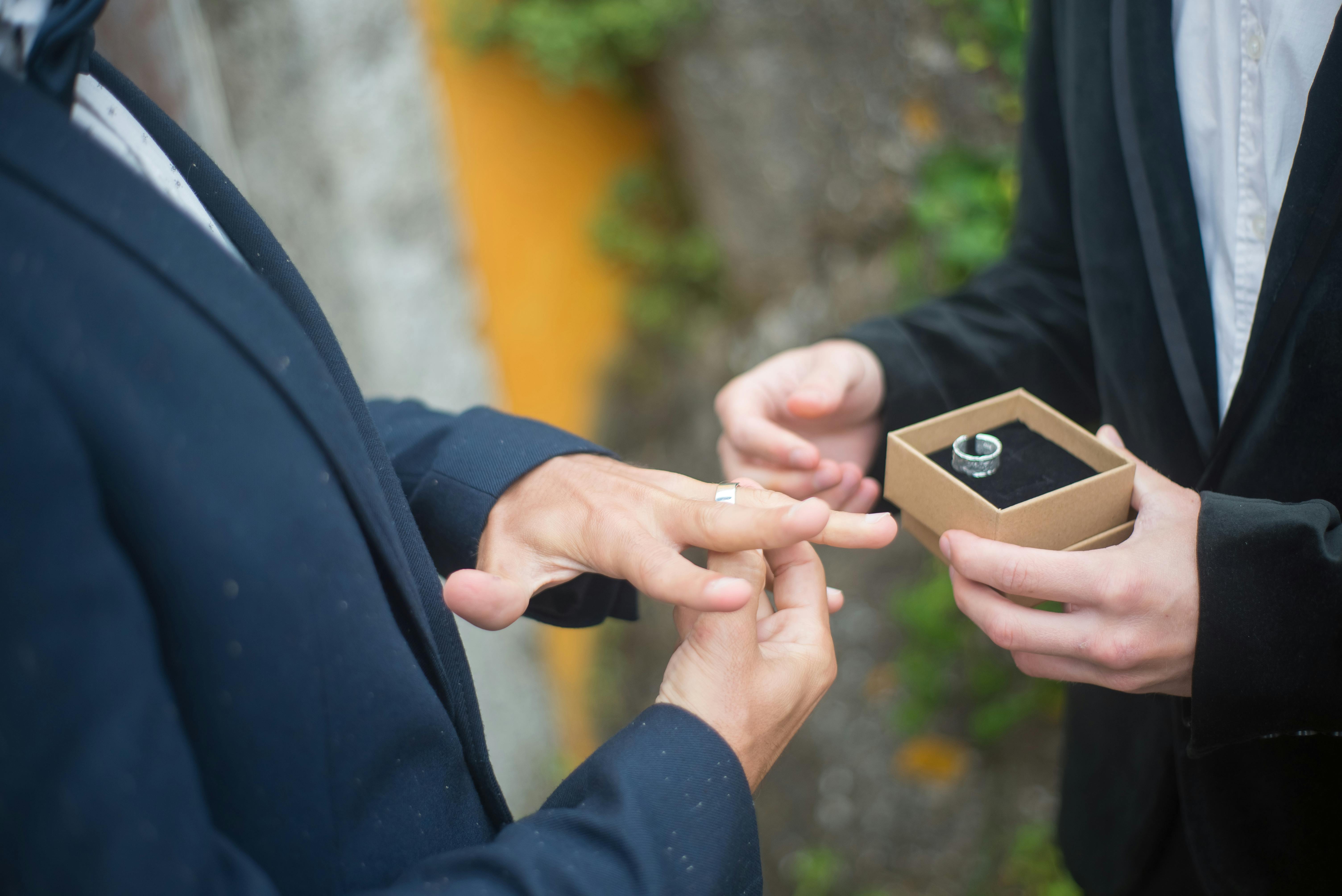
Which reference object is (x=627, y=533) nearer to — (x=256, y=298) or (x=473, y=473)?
(x=473, y=473)

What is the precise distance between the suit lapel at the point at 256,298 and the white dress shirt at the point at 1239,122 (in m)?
1.04

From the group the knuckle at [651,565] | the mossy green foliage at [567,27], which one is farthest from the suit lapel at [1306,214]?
the mossy green foliage at [567,27]

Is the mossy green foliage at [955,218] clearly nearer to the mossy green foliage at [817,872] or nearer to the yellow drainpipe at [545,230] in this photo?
the yellow drainpipe at [545,230]

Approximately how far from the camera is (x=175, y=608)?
679mm

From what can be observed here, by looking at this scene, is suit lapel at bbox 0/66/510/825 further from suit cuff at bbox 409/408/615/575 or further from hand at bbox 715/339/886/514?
hand at bbox 715/339/886/514

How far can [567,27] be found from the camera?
3.32 meters

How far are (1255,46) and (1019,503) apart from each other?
650 millimetres

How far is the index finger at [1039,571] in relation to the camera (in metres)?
0.96

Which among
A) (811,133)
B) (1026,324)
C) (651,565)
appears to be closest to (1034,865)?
(1026,324)

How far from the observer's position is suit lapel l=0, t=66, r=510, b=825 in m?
0.65

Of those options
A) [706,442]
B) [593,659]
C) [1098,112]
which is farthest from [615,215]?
[1098,112]

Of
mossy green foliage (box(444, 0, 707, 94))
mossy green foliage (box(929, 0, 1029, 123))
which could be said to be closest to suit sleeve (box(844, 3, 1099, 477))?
mossy green foliage (box(929, 0, 1029, 123))

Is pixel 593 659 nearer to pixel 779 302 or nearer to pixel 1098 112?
pixel 779 302

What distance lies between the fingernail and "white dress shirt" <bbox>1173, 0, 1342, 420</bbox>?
2.35 feet
